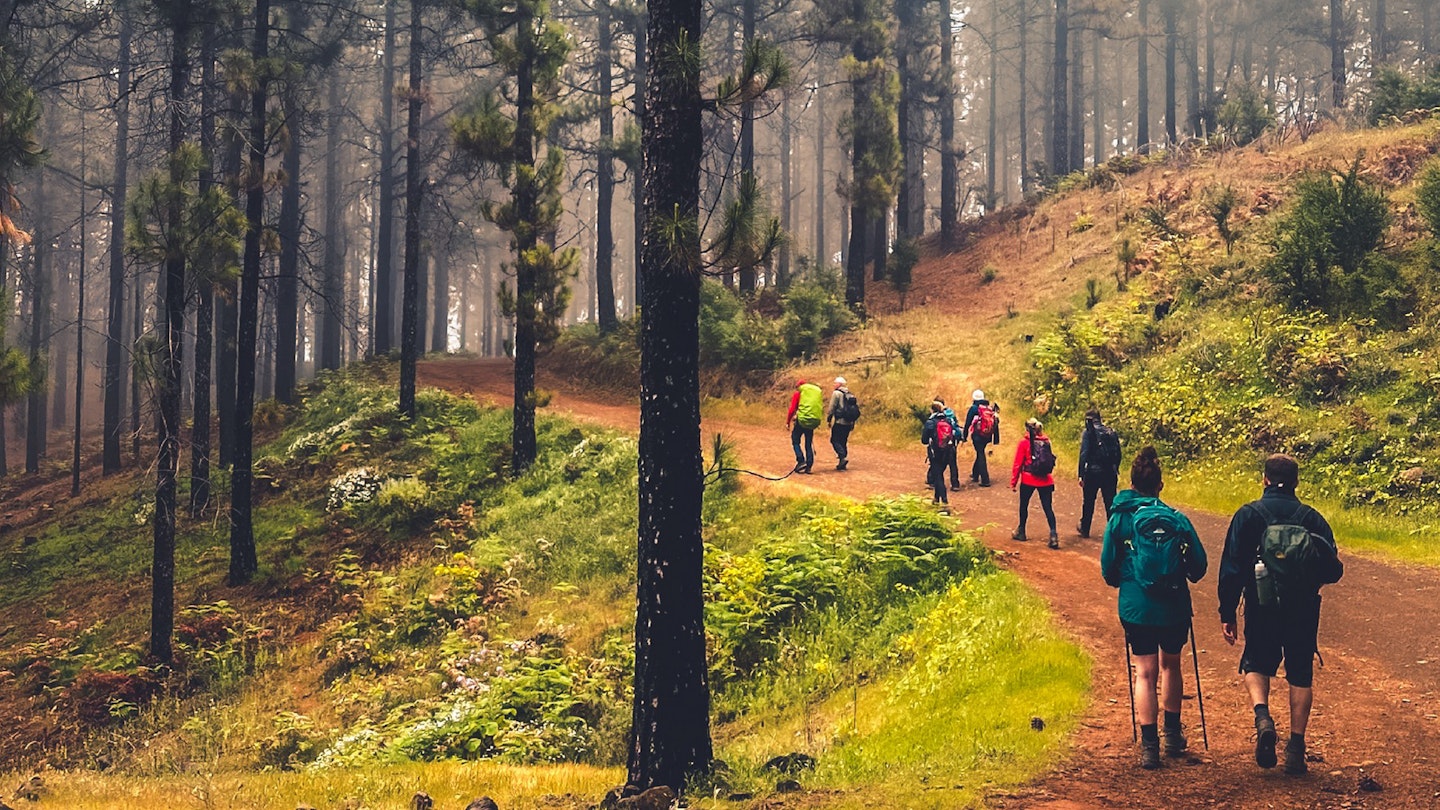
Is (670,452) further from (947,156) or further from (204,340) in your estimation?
Result: (947,156)

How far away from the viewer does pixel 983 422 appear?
51.2 ft

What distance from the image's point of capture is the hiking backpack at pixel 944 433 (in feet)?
47.3

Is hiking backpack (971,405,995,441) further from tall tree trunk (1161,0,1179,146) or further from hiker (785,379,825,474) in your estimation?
tall tree trunk (1161,0,1179,146)

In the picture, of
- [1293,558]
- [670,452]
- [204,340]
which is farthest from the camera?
[204,340]

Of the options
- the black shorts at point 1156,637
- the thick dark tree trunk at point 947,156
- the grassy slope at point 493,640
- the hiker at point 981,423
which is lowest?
the grassy slope at point 493,640

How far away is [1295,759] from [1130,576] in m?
1.41

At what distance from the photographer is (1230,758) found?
607 centimetres

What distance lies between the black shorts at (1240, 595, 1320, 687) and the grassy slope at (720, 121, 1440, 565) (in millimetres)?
7047


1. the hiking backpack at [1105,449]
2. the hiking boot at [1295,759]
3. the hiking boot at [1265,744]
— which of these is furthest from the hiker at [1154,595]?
the hiking backpack at [1105,449]

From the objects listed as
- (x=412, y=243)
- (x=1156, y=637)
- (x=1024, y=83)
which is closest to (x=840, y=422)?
(x=1156, y=637)

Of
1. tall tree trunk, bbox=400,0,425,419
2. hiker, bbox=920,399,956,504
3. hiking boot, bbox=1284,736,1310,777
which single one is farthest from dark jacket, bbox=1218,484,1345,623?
tall tree trunk, bbox=400,0,425,419

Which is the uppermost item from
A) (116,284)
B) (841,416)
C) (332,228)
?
(332,228)

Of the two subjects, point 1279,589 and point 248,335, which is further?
point 248,335

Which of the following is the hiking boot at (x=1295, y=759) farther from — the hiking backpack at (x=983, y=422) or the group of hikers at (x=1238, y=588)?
the hiking backpack at (x=983, y=422)
